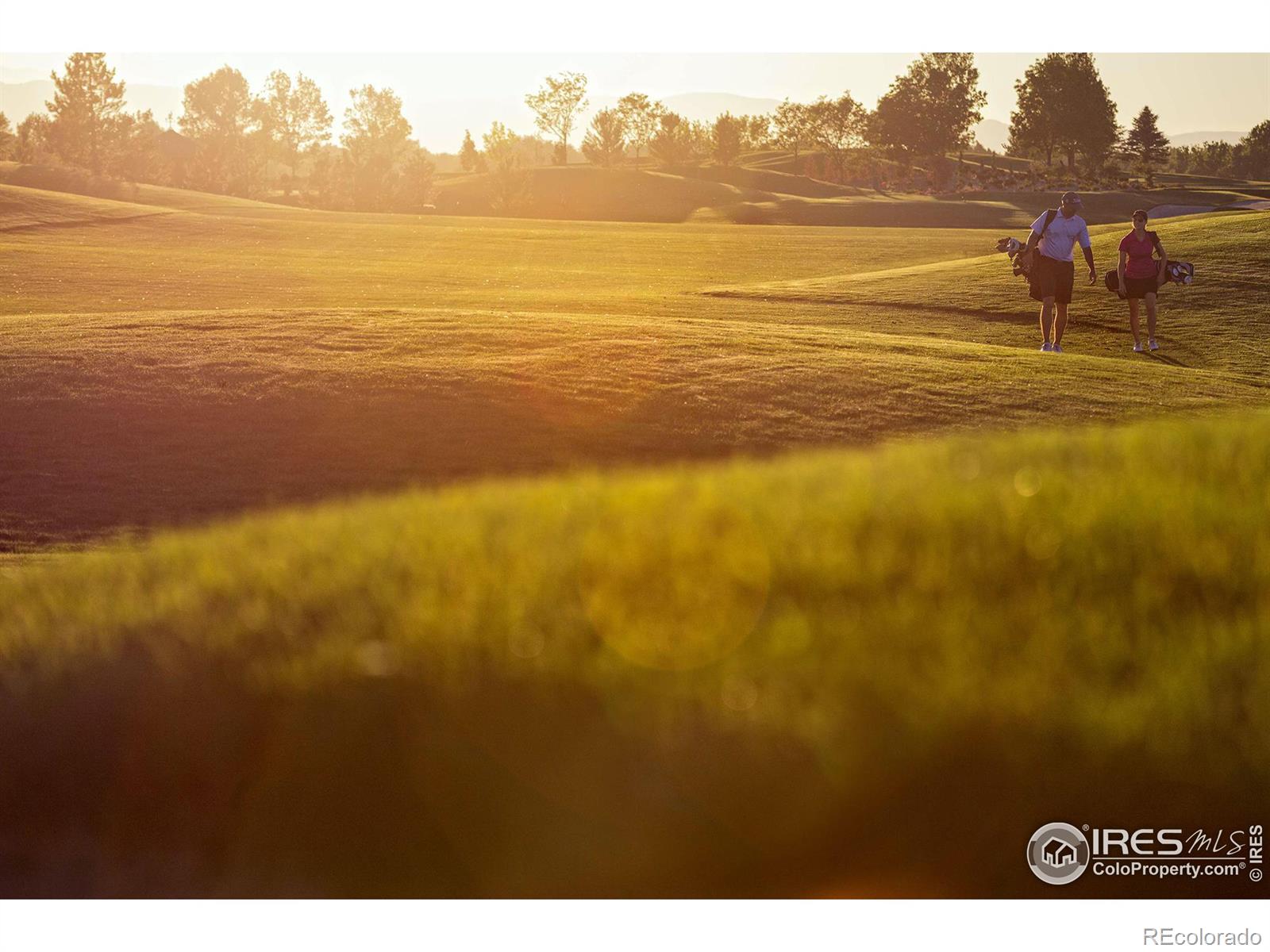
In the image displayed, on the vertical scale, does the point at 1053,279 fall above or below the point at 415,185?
below

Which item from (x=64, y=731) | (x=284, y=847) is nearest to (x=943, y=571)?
(x=284, y=847)

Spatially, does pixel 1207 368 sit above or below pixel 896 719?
below

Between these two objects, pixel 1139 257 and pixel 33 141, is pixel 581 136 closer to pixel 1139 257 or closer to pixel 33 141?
pixel 33 141

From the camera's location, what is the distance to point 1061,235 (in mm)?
22031

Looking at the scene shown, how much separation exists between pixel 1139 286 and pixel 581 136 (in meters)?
125

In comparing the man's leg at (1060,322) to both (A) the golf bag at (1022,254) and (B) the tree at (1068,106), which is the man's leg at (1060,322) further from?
(B) the tree at (1068,106)

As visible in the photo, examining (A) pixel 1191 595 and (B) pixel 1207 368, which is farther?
(B) pixel 1207 368

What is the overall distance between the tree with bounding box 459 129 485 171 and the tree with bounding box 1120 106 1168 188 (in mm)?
72070

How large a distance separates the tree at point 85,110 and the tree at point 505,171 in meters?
32.1

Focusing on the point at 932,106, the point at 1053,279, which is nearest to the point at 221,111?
the point at 932,106

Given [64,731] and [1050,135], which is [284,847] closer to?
[64,731]

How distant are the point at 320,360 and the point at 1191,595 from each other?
18023 millimetres

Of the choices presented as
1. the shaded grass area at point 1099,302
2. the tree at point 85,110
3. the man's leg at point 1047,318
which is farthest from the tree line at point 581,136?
the man's leg at point 1047,318

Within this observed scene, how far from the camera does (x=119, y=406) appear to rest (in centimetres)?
1859
